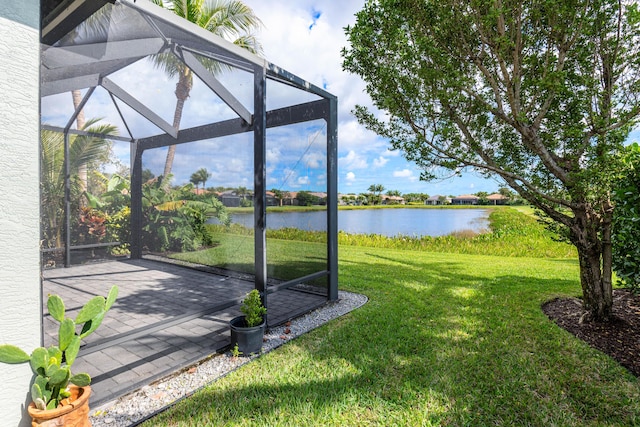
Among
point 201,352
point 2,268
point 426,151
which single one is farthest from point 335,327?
point 2,268

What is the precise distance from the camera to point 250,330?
335cm

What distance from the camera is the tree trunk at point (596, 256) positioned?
399 centimetres

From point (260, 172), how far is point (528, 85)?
3296 millimetres

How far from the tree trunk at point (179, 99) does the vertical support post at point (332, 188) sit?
2.18 metres

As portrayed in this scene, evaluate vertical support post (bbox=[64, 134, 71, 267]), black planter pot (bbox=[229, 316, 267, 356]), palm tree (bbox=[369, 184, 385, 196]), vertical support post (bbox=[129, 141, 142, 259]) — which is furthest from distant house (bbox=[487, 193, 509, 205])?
palm tree (bbox=[369, 184, 385, 196])

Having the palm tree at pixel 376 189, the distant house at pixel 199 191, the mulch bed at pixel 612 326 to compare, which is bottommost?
the mulch bed at pixel 612 326

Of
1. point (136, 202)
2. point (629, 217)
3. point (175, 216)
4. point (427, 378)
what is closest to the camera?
point (427, 378)

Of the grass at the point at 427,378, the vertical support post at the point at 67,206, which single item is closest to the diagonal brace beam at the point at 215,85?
the grass at the point at 427,378

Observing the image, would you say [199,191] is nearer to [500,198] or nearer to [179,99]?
[179,99]

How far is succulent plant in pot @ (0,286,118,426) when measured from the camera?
190cm

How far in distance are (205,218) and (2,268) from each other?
415 centimetres

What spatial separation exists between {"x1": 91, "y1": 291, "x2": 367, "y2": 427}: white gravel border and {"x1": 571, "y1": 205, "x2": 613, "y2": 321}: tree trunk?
3.60 metres

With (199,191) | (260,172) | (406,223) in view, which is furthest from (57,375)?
(406,223)

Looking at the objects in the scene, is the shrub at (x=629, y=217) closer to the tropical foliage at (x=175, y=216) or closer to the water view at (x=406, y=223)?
the tropical foliage at (x=175, y=216)
